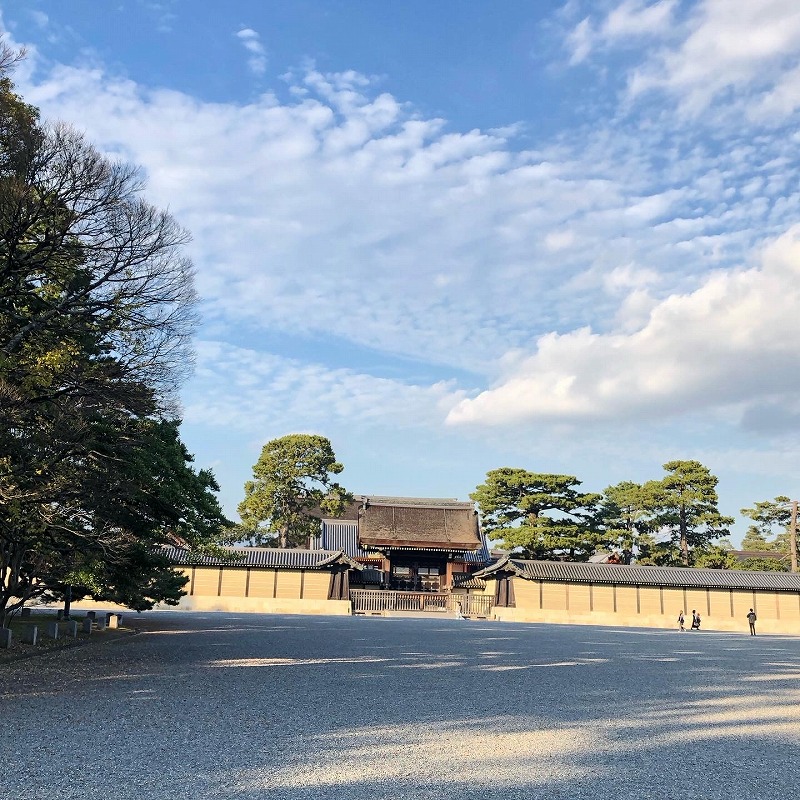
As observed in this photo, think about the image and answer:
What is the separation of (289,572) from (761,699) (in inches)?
1192

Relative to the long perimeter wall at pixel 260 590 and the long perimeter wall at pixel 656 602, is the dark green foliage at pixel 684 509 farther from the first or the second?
the long perimeter wall at pixel 260 590

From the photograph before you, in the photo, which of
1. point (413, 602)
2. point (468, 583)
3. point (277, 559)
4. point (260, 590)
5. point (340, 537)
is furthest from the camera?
point (340, 537)

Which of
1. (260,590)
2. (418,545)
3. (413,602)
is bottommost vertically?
(413,602)

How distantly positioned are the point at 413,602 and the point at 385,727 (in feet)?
106

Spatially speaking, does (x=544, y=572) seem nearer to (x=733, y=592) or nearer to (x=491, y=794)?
(x=733, y=592)

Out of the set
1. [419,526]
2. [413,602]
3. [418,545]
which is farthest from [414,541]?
[413,602]

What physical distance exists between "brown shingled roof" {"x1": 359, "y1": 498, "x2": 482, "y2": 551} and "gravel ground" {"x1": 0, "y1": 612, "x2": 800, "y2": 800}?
92.6 ft

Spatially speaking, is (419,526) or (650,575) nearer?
(650,575)

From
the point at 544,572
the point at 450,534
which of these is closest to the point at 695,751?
the point at 544,572

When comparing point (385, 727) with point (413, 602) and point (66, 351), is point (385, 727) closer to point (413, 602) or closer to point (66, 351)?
point (66, 351)

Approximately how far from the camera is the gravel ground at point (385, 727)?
236 inches

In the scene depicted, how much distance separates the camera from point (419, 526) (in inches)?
1917

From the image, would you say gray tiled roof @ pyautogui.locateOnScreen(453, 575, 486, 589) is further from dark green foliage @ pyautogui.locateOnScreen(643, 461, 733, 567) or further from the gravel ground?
the gravel ground

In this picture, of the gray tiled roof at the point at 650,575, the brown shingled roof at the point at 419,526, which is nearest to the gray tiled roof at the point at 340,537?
the brown shingled roof at the point at 419,526
